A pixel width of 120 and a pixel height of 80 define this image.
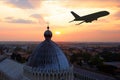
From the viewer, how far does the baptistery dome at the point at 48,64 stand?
28.0 metres

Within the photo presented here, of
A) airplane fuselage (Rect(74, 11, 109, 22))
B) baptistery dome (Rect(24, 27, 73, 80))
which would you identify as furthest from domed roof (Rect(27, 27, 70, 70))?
airplane fuselage (Rect(74, 11, 109, 22))

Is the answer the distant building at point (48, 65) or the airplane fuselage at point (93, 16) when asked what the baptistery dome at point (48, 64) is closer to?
the distant building at point (48, 65)

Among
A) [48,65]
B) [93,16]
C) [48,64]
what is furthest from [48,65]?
[93,16]

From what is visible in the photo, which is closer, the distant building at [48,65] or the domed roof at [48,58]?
the distant building at [48,65]

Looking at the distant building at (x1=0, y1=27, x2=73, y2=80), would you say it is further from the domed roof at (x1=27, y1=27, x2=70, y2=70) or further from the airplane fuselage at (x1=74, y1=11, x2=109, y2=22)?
the airplane fuselage at (x1=74, y1=11, x2=109, y2=22)

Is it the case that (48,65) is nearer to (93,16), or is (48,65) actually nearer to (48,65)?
(48,65)

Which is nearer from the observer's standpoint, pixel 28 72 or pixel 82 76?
pixel 28 72

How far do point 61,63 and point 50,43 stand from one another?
2.47m

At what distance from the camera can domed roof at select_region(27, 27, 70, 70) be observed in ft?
93.7

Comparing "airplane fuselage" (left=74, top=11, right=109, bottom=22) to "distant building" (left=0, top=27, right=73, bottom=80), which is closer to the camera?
"distant building" (left=0, top=27, right=73, bottom=80)

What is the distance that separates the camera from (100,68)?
302 feet

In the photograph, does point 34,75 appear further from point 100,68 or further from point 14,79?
point 100,68

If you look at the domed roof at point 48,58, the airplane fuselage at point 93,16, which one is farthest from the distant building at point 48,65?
the airplane fuselage at point 93,16

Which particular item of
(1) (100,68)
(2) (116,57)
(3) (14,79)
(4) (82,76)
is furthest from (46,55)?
(2) (116,57)
